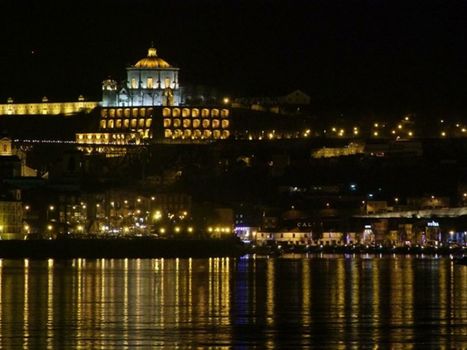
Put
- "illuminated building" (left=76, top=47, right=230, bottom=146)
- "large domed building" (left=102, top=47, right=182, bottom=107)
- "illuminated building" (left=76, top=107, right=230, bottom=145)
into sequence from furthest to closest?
"large domed building" (left=102, top=47, right=182, bottom=107), "illuminated building" (left=76, top=47, right=230, bottom=146), "illuminated building" (left=76, top=107, right=230, bottom=145)

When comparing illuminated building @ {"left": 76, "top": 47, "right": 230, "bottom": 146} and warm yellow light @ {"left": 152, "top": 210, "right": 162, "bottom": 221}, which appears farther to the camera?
illuminated building @ {"left": 76, "top": 47, "right": 230, "bottom": 146}

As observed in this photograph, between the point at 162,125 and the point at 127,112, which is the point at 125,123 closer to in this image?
the point at 127,112

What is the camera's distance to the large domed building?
165000 mm

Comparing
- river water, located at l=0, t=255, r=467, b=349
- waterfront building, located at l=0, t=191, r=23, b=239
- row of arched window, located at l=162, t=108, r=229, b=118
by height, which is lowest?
river water, located at l=0, t=255, r=467, b=349

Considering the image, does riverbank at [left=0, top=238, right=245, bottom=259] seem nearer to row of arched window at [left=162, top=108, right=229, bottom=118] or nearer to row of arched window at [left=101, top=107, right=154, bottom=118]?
row of arched window at [left=162, top=108, right=229, bottom=118]

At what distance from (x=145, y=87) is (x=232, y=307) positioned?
11781 centimetres

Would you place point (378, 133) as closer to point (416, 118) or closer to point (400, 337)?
point (416, 118)

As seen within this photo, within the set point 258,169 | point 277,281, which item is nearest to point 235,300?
point 277,281

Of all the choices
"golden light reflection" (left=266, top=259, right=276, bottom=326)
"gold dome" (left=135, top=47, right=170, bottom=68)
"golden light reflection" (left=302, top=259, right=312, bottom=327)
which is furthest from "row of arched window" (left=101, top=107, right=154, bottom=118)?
"golden light reflection" (left=302, top=259, right=312, bottom=327)

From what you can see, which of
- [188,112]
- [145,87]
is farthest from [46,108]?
[188,112]

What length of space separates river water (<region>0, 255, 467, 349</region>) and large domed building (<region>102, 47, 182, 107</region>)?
296ft

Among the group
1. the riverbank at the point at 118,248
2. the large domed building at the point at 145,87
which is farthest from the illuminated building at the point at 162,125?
the riverbank at the point at 118,248

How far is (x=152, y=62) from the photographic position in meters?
167

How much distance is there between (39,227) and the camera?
101000 mm
